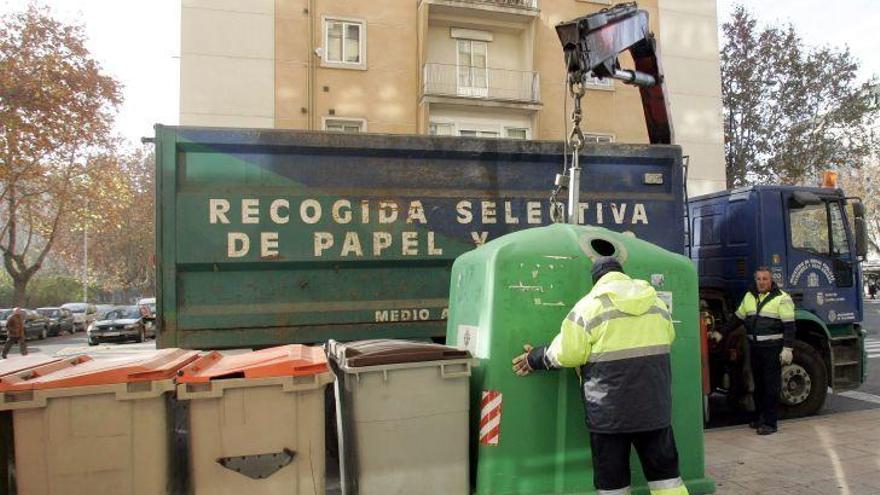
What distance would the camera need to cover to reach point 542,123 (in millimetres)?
18203

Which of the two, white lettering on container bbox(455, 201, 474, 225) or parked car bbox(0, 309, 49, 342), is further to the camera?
parked car bbox(0, 309, 49, 342)

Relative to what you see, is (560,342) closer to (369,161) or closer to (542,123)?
(369,161)

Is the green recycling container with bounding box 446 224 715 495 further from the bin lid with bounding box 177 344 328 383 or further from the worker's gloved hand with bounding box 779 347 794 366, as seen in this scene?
the worker's gloved hand with bounding box 779 347 794 366

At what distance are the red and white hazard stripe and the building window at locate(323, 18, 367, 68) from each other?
48.2 ft

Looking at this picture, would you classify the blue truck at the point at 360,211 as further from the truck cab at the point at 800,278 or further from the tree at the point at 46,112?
the tree at the point at 46,112

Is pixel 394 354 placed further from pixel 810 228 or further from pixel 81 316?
pixel 81 316

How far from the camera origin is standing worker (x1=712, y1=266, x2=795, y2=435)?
6098 millimetres

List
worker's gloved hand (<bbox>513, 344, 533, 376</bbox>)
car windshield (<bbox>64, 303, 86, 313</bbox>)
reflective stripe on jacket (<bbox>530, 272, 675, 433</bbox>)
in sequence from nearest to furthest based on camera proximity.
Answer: reflective stripe on jacket (<bbox>530, 272, 675, 433</bbox>) → worker's gloved hand (<bbox>513, 344, 533, 376</bbox>) → car windshield (<bbox>64, 303, 86, 313</bbox>)

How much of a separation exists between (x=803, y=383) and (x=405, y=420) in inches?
211

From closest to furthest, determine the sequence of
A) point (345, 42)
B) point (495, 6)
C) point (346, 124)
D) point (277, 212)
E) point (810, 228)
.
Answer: point (277, 212)
point (810, 228)
point (346, 124)
point (345, 42)
point (495, 6)

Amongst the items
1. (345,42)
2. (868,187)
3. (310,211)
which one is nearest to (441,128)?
(345,42)

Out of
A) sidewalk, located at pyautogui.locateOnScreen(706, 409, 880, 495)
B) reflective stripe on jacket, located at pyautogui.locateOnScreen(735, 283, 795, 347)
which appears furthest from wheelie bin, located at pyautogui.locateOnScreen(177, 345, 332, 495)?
reflective stripe on jacket, located at pyautogui.locateOnScreen(735, 283, 795, 347)

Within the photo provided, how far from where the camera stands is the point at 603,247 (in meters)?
3.95

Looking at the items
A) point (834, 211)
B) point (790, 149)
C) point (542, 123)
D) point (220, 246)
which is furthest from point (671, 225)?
point (790, 149)
